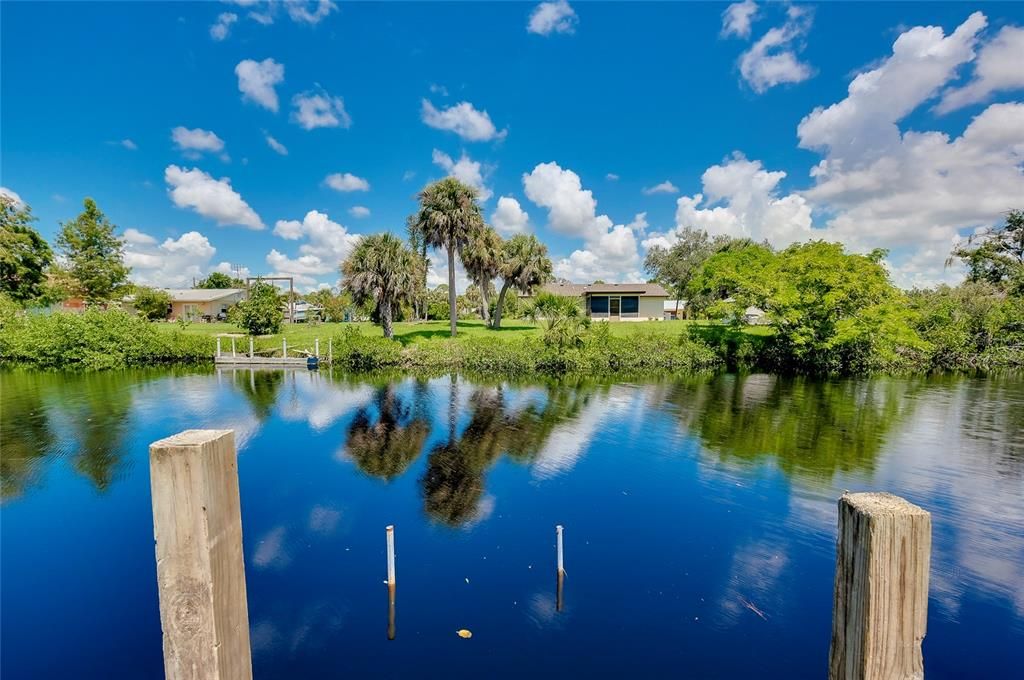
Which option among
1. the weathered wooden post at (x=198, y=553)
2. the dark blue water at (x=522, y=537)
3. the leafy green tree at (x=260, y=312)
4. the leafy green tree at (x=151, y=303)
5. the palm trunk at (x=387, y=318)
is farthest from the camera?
the leafy green tree at (x=151, y=303)

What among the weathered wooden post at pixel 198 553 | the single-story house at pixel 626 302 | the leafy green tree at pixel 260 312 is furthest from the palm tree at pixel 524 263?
the weathered wooden post at pixel 198 553

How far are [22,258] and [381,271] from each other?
34.2 meters

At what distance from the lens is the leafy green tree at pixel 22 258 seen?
1566 inches

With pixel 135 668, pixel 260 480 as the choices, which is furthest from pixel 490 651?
pixel 260 480

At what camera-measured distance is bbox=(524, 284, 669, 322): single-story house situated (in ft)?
160

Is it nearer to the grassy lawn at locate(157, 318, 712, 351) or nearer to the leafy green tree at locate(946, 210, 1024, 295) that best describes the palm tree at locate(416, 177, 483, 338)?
the grassy lawn at locate(157, 318, 712, 351)

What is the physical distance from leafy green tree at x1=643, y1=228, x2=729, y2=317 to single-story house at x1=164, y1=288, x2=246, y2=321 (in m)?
48.6

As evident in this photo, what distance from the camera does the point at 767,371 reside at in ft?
97.8

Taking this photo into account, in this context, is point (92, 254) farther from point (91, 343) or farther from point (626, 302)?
point (626, 302)

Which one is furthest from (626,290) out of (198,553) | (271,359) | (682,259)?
(198,553)

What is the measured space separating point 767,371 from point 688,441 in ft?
60.3

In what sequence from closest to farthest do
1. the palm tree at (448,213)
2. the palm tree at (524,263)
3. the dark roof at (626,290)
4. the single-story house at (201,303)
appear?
the palm tree at (448,213), the palm tree at (524,263), the dark roof at (626,290), the single-story house at (201,303)

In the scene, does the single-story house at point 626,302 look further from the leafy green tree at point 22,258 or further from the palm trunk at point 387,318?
the leafy green tree at point 22,258

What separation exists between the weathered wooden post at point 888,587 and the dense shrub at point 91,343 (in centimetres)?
3809
